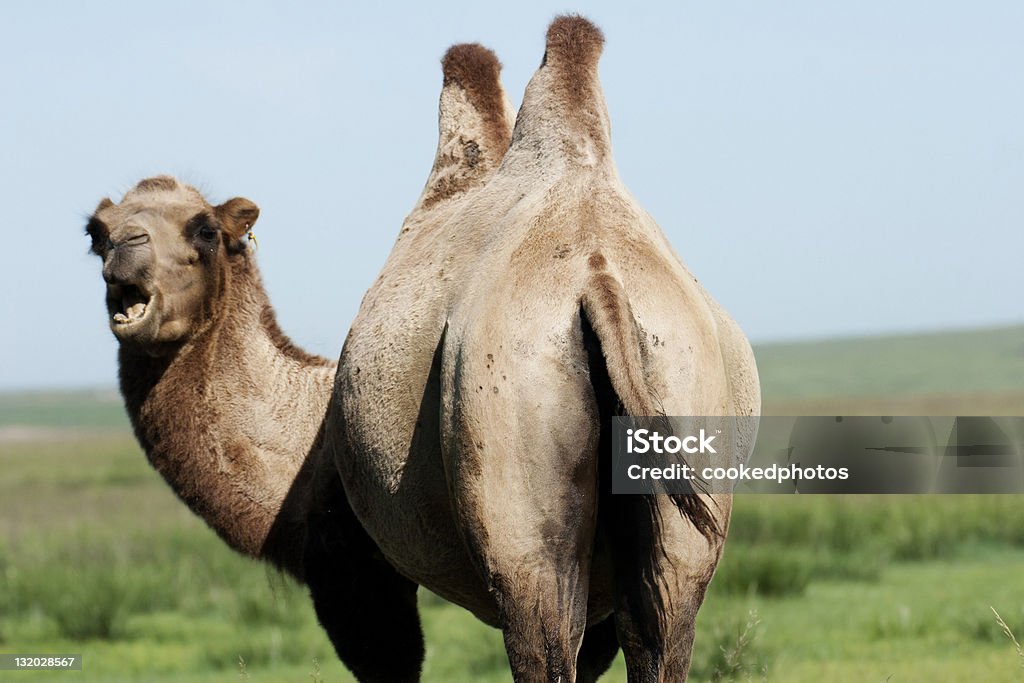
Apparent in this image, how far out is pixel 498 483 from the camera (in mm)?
3594

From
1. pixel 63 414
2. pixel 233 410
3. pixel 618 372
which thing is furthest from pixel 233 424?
pixel 63 414

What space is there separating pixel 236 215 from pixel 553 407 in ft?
9.51

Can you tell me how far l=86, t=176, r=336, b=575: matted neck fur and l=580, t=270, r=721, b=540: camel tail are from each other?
2.22 metres

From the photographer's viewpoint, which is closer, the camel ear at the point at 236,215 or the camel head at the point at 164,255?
the camel head at the point at 164,255

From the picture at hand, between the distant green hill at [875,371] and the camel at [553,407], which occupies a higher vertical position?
the camel at [553,407]

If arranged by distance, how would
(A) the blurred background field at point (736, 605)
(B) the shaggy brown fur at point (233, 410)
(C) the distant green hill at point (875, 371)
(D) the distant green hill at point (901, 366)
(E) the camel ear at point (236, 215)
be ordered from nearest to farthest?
(B) the shaggy brown fur at point (233, 410)
(E) the camel ear at point (236, 215)
(A) the blurred background field at point (736, 605)
(D) the distant green hill at point (901, 366)
(C) the distant green hill at point (875, 371)

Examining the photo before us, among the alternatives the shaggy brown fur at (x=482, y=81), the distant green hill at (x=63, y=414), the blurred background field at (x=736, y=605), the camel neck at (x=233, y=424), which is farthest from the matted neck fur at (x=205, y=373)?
the distant green hill at (x=63, y=414)

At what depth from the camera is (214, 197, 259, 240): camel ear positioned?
5973 millimetres

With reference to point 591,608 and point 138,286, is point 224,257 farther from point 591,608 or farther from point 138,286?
point 591,608

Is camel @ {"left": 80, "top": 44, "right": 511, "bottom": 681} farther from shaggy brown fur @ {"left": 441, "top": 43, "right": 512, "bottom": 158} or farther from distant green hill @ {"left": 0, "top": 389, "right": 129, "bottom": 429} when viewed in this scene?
distant green hill @ {"left": 0, "top": 389, "right": 129, "bottom": 429}

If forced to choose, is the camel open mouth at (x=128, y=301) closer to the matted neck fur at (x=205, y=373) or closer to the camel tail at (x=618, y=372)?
the matted neck fur at (x=205, y=373)

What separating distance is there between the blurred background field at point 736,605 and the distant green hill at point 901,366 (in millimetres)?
72839

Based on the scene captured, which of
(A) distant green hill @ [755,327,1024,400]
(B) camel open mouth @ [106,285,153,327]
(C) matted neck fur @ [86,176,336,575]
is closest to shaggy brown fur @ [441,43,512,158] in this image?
(C) matted neck fur @ [86,176,336,575]

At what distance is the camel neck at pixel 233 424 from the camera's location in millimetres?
5516
